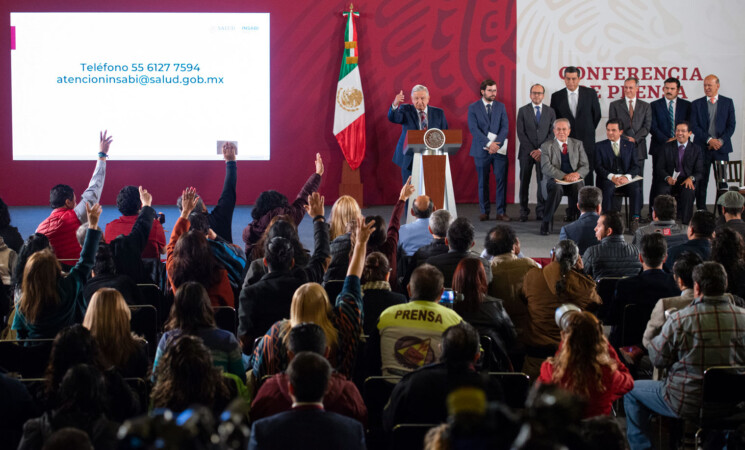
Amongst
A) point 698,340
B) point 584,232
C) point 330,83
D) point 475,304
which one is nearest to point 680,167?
point 584,232

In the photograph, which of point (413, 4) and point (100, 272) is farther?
point (413, 4)

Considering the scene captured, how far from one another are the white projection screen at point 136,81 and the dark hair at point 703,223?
650 centimetres

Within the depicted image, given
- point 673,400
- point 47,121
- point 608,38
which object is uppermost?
point 608,38

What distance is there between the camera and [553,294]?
417cm

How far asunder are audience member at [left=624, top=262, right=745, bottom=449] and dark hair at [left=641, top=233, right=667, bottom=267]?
31.0 inches

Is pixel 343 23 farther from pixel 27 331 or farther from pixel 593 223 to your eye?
pixel 27 331

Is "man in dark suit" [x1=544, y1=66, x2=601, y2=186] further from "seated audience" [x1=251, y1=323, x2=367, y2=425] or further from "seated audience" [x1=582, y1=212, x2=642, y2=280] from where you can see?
"seated audience" [x1=251, y1=323, x2=367, y2=425]

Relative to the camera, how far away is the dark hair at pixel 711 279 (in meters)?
3.38

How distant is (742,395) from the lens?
3.22 metres

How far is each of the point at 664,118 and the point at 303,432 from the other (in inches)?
323

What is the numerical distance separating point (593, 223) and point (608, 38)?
532 centimetres

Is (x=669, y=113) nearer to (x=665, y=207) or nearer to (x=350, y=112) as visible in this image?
(x=350, y=112)

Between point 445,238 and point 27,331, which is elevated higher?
point 445,238

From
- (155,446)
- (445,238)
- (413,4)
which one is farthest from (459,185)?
(155,446)
